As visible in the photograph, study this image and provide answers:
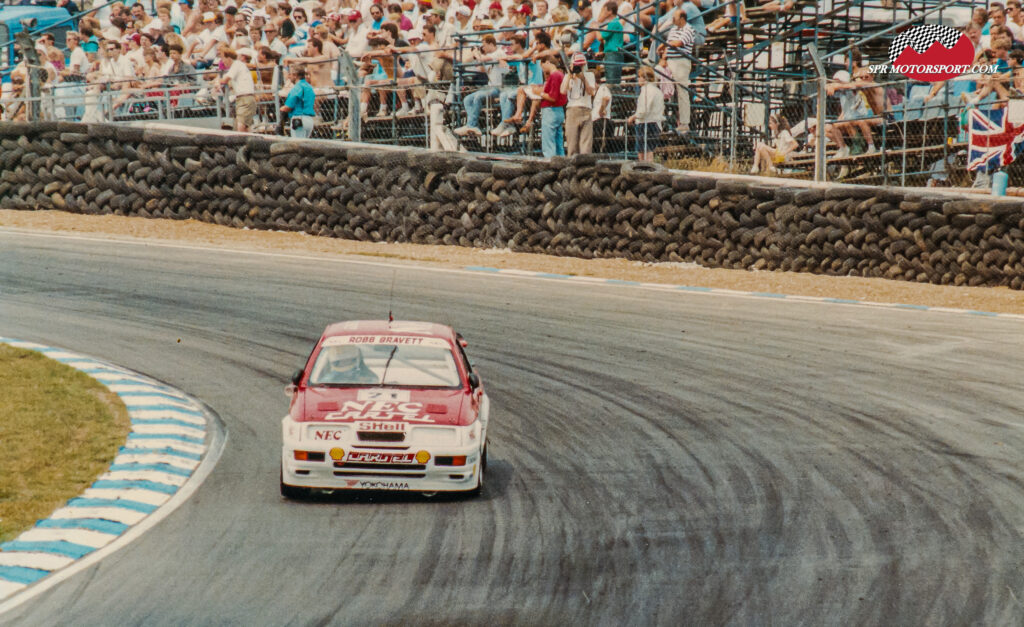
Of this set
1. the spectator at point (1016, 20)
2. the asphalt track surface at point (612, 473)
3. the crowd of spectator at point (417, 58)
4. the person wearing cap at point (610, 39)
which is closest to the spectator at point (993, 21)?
the spectator at point (1016, 20)

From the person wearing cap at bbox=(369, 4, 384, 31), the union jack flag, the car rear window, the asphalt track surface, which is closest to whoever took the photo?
the asphalt track surface

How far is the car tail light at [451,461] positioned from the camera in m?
8.71

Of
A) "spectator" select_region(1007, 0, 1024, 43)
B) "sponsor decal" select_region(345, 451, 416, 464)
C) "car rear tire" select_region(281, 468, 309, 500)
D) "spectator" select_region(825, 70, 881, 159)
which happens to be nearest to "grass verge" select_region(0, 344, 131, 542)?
"car rear tire" select_region(281, 468, 309, 500)

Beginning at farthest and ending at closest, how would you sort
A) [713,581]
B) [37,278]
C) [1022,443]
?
[37,278]
[1022,443]
[713,581]

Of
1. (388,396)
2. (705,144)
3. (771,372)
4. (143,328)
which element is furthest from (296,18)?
(388,396)

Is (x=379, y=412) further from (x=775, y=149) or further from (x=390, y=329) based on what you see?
(x=775, y=149)

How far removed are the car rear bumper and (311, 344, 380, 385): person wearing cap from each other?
765mm

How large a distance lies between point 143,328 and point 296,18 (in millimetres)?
12817

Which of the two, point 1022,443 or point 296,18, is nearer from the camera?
Answer: point 1022,443

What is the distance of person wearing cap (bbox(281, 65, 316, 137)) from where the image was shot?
21.3m

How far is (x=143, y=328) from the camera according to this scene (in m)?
15.0

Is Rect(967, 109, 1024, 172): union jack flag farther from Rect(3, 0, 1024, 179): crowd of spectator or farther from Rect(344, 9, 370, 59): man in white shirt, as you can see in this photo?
Rect(344, 9, 370, 59): man in white shirt

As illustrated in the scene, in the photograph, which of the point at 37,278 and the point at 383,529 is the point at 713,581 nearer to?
the point at 383,529

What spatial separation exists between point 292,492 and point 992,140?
464 inches
